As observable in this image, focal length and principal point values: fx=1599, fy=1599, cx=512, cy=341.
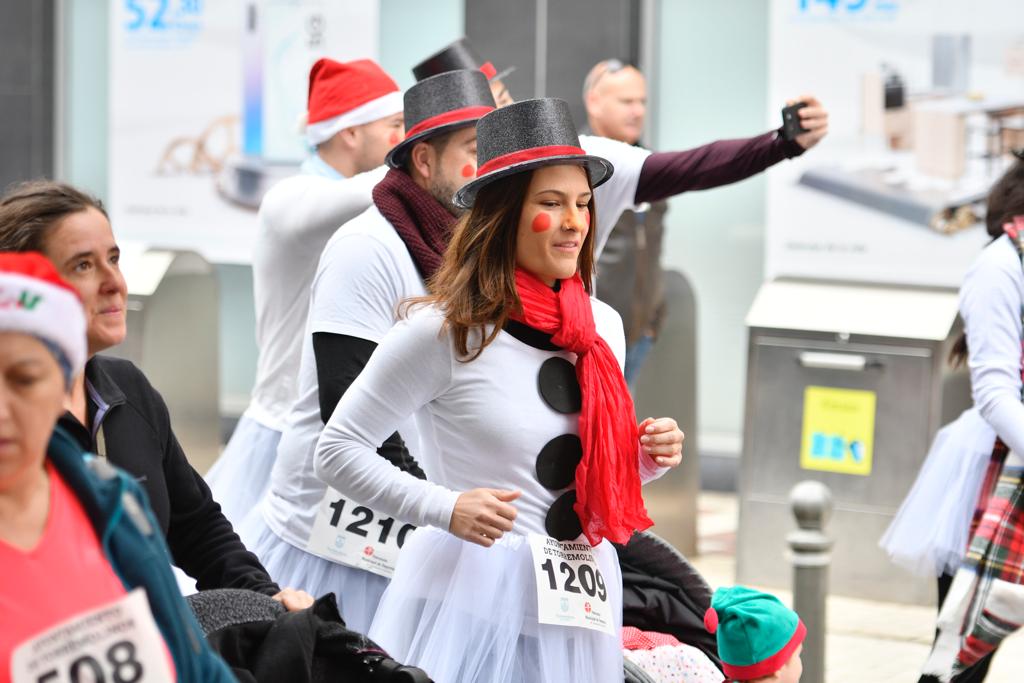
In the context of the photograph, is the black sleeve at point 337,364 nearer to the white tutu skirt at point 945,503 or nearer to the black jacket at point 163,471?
the black jacket at point 163,471

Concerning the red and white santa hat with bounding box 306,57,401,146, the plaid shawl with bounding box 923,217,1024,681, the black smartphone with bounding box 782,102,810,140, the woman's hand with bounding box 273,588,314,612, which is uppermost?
the red and white santa hat with bounding box 306,57,401,146

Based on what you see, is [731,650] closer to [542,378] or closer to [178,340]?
[542,378]

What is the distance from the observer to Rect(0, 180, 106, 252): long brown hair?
2615mm

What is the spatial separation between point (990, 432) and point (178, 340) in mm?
5143

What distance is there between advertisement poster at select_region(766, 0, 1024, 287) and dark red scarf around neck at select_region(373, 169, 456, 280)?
4.47 meters

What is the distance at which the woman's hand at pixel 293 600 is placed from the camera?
8.52 ft

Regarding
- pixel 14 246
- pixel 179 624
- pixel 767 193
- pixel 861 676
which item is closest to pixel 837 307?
pixel 767 193

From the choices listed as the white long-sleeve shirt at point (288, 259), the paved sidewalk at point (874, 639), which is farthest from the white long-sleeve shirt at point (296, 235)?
the paved sidewalk at point (874, 639)

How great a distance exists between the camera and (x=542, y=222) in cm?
302

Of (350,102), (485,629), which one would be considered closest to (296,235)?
(350,102)

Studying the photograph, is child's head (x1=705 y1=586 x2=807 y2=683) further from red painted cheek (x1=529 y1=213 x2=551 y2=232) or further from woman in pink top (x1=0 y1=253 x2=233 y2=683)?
woman in pink top (x1=0 y1=253 x2=233 y2=683)

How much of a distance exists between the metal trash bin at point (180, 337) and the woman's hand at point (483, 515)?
5834mm

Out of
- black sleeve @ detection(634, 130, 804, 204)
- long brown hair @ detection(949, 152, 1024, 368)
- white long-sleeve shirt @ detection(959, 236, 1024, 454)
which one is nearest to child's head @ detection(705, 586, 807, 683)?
black sleeve @ detection(634, 130, 804, 204)

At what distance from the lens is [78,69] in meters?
10.6
